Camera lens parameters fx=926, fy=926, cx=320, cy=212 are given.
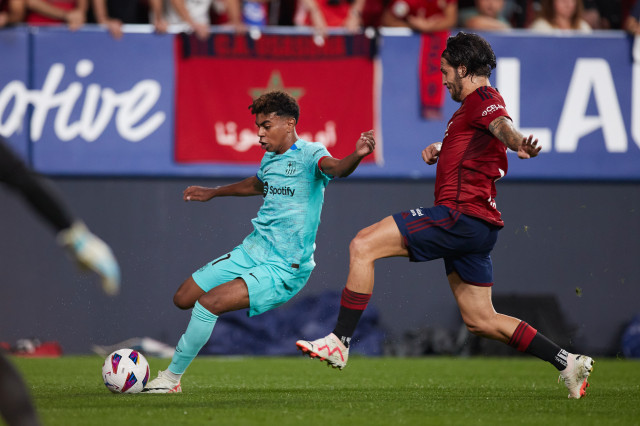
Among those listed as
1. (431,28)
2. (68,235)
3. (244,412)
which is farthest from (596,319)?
(68,235)

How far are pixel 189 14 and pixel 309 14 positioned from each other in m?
1.42

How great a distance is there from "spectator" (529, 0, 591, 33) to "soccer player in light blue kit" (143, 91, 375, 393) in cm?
595

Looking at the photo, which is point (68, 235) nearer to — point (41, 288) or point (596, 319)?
point (41, 288)

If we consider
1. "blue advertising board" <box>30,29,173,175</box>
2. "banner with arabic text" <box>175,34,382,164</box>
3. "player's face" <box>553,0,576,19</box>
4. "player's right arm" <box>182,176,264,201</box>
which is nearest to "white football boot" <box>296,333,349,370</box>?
"player's right arm" <box>182,176,264,201</box>

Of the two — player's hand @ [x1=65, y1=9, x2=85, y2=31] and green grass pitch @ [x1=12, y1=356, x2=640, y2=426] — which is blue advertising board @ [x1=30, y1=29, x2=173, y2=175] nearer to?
player's hand @ [x1=65, y1=9, x2=85, y2=31]

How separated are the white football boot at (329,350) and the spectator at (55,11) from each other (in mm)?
6470

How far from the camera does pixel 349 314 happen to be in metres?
5.47

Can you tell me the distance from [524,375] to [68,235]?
5.85 m

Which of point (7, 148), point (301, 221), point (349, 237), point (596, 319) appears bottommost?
point (596, 319)

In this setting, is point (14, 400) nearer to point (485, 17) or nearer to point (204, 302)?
point (204, 302)

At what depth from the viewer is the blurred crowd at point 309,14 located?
34.7ft

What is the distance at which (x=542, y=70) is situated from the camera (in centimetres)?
1074

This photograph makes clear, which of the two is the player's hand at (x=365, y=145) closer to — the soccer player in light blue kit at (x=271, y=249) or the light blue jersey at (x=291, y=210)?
the soccer player in light blue kit at (x=271, y=249)

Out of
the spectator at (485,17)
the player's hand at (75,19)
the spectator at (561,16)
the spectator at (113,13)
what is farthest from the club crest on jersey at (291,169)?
the spectator at (561,16)
